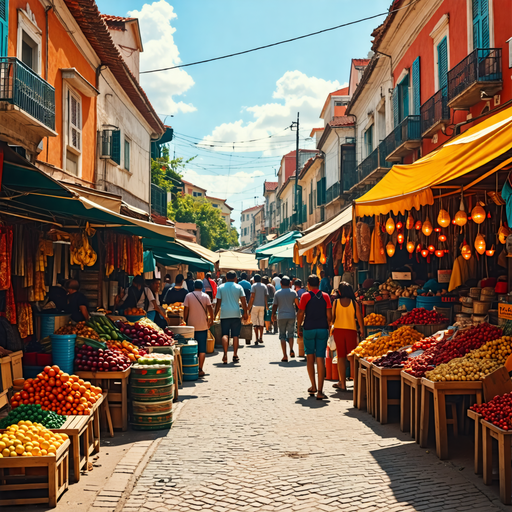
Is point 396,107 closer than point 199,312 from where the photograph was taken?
No

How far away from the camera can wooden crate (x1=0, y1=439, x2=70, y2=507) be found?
15.6 ft

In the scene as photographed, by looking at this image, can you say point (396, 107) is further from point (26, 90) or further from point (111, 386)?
point (111, 386)

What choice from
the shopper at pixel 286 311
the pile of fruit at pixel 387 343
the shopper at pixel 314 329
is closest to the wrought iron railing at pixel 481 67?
the pile of fruit at pixel 387 343

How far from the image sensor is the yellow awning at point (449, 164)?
18.1 ft

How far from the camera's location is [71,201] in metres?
7.82

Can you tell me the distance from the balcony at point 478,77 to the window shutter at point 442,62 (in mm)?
2273

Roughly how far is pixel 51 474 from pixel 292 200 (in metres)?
47.9

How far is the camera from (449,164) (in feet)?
21.1

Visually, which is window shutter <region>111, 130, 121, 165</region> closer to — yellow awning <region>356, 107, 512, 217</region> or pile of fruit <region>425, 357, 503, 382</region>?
yellow awning <region>356, 107, 512, 217</region>

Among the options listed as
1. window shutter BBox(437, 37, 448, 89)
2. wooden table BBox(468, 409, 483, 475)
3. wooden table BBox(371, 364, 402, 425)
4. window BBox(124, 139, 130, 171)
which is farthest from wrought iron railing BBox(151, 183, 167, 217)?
wooden table BBox(468, 409, 483, 475)

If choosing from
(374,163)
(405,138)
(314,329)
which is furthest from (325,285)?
(314,329)

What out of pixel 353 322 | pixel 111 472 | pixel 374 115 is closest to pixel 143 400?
pixel 111 472

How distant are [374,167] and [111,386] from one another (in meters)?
15.5

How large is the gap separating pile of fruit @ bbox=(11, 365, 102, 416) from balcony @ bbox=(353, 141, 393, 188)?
47.9 feet
